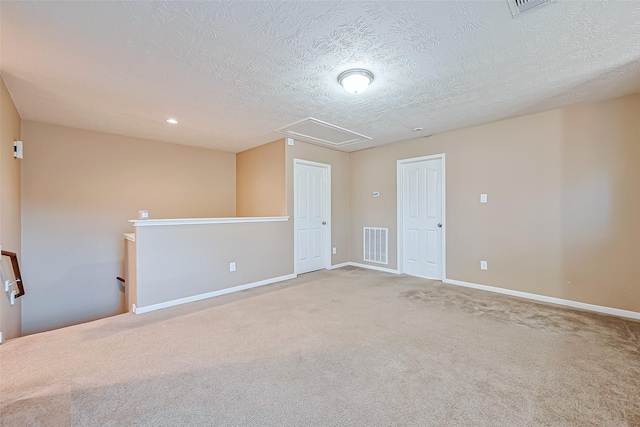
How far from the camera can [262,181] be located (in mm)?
4957

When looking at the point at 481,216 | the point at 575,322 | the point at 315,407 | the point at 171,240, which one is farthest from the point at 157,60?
the point at 575,322

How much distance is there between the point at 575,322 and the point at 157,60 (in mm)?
4508

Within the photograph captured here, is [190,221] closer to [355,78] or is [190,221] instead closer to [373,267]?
[355,78]

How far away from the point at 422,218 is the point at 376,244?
1.01 metres

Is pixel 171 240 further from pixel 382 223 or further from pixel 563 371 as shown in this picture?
pixel 563 371

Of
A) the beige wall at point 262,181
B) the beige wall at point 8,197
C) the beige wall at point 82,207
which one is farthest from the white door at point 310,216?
the beige wall at point 8,197

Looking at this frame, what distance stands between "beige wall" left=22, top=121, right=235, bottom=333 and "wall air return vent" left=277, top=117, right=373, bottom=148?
2.28 meters

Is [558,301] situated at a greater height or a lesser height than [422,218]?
lesser

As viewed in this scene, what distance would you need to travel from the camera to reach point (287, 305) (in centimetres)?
324

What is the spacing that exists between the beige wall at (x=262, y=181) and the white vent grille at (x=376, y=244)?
1749 millimetres

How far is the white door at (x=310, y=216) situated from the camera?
4.73m

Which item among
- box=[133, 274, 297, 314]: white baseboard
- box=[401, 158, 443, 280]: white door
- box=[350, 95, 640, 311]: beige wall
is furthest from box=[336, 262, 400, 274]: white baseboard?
box=[133, 274, 297, 314]: white baseboard

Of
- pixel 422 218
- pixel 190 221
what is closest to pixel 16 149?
pixel 190 221

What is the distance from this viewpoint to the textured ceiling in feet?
5.38
